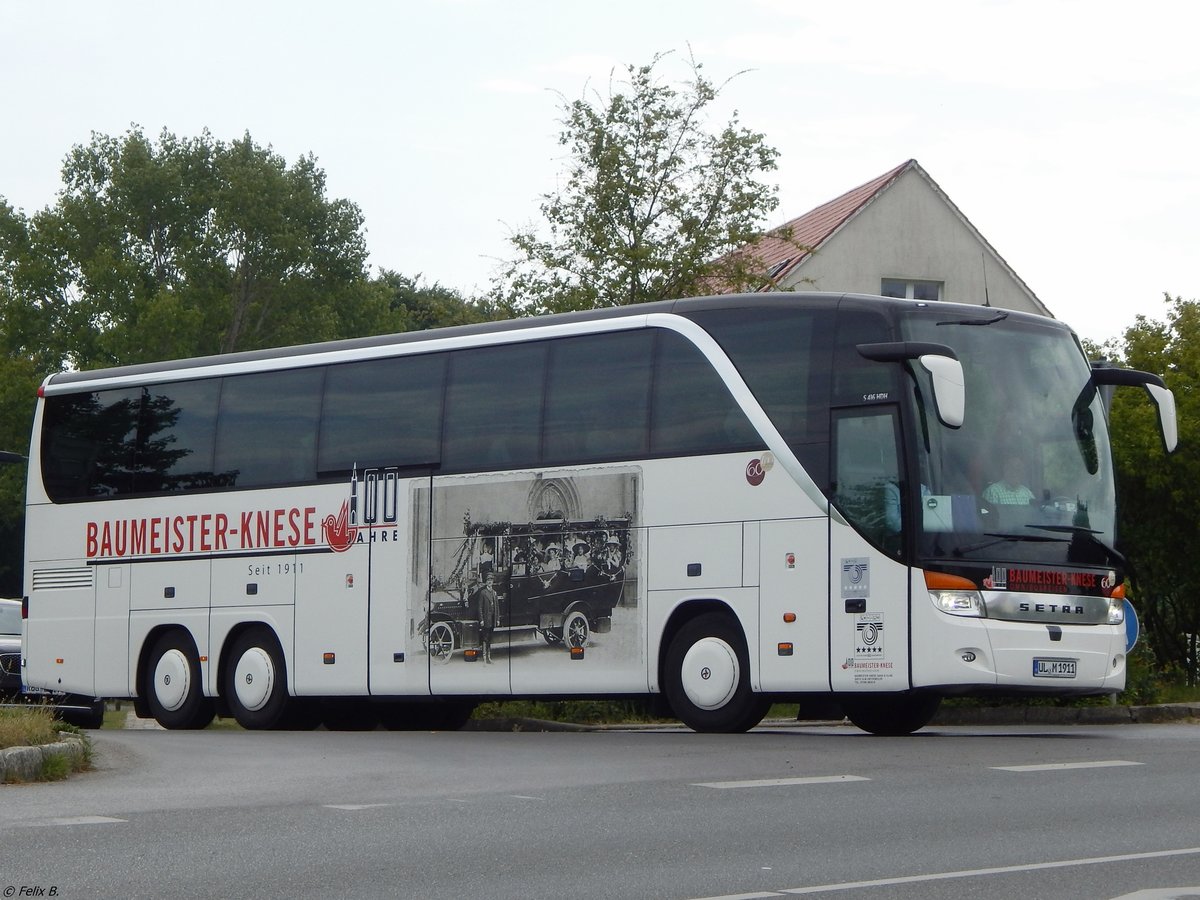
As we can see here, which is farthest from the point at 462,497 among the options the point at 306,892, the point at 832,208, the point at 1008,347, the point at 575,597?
the point at 832,208

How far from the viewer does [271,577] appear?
804 inches

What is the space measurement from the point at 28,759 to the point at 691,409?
667cm

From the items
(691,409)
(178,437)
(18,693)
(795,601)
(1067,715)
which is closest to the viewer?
(795,601)

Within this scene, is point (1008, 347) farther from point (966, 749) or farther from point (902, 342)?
point (966, 749)

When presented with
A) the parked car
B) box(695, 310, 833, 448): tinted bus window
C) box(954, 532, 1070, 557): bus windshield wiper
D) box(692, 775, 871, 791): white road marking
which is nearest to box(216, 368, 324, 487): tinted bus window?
the parked car

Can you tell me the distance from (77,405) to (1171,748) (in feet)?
44.1

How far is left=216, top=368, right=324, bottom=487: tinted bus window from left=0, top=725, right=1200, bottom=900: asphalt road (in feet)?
18.0

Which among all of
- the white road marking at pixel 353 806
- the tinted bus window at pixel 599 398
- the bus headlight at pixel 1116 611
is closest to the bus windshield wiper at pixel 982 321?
the bus headlight at pixel 1116 611

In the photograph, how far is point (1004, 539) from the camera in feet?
51.4

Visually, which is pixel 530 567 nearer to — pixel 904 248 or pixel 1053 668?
pixel 1053 668

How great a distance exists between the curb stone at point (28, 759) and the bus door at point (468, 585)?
5.65 m

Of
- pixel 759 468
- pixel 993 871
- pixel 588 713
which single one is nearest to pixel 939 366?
pixel 759 468

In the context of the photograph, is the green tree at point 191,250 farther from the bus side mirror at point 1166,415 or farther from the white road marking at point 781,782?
the white road marking at point 781,782

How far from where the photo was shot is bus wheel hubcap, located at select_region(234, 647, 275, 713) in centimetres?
2047
